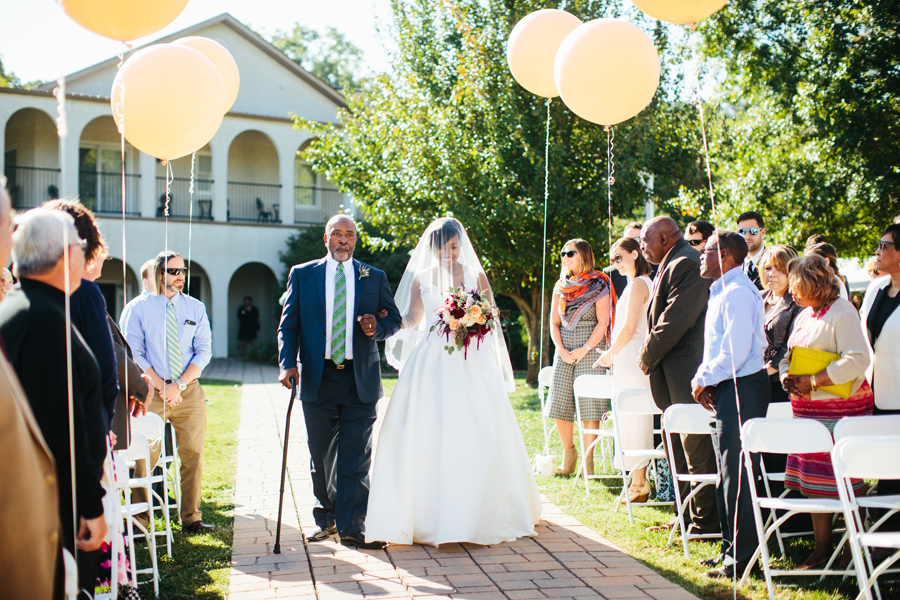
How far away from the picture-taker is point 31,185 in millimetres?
22641

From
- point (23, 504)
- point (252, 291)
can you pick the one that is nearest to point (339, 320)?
point (23, 504)

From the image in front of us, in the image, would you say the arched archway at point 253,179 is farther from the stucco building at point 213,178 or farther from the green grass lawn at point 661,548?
the green grass lawn at point 661,548

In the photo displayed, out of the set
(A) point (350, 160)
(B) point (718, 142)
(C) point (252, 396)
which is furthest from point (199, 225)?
(B) point (718, 142)

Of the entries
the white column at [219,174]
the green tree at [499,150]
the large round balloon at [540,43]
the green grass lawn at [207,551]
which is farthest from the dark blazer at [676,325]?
the white column at [219,174]

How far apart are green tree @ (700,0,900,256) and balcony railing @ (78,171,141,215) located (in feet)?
57.0

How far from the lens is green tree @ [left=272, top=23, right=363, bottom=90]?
4850 cm

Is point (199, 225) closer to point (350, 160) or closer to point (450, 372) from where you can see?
point (350, 160)

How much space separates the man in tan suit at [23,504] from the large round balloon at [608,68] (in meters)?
4.93

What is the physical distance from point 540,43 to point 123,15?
4092 mm

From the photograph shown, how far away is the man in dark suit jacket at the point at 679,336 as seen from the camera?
5.51m

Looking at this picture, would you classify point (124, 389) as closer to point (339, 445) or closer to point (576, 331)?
point (339, 445)

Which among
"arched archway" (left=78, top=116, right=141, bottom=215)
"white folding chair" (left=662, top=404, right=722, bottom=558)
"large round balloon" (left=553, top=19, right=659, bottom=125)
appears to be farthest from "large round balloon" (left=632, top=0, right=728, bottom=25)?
"arched archway" (left=78, top=116, right=141, bottom=215)

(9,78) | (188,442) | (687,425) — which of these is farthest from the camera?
(9,78)

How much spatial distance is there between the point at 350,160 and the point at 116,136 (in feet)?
35.1
